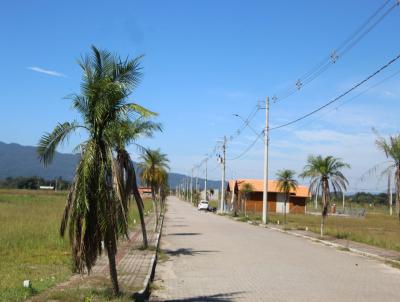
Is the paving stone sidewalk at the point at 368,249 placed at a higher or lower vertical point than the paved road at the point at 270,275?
higher

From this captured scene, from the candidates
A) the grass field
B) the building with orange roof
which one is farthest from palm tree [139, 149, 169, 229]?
the building with orange roof

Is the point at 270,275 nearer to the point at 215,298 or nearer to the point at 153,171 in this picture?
the point at 215,298

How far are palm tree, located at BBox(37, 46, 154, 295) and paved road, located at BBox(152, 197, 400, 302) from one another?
105 inches

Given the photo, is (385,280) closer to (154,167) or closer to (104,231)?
(104,231)

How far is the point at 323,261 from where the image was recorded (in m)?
19.8

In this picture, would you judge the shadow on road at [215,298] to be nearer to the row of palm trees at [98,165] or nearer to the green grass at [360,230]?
the row of palm trees at [98,165]

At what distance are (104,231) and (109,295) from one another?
4.51 ft

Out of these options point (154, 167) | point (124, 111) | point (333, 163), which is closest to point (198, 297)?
point (124, 111)

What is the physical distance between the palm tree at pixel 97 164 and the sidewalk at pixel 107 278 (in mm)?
800

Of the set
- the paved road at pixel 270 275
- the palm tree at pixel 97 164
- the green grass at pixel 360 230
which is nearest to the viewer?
the palm tree at pixel 97 164

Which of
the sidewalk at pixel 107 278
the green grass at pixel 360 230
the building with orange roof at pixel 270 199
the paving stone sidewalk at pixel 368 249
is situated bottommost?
the sidewalk at pixel 107 278

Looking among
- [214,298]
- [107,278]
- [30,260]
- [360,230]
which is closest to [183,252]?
[30,260]

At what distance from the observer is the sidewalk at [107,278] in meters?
10.8

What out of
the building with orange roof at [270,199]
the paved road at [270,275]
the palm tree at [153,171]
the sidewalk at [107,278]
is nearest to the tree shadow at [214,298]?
the paved road at [270,275]
